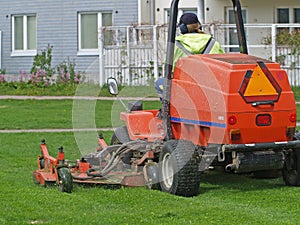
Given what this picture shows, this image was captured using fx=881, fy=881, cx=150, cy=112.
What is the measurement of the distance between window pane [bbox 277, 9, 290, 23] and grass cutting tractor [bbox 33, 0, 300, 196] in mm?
20870

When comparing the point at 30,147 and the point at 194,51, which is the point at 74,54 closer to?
the point at 30,147

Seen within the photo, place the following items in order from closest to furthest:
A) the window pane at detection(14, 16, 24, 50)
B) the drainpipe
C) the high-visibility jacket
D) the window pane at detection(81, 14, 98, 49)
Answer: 1. the high-visibility jacket
2. the drainpipe
3. the window pane at detection(81, 14, 98, 49)
4. the window pane at detection(14, 16, 24, 50)

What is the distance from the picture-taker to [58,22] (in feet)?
111

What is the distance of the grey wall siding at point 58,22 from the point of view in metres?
32.8

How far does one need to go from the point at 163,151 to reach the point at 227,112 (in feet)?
3.31

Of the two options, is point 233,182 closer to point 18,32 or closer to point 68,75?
point 68,75

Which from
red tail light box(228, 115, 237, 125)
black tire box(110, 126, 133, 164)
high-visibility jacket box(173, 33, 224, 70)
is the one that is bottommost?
black tire box(110, 126, 133, 164)

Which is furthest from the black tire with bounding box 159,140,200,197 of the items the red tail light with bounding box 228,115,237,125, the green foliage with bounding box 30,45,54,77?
the green foliage with bounding box 30,45,54,77

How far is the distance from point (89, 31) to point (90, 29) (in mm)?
85

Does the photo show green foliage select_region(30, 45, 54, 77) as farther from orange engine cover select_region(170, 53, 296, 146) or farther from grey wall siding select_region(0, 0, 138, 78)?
orange engine cover select_region(170, 53, 296, 146)

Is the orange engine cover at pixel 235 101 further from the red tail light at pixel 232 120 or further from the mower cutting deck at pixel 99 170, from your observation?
the mower cutting deck at pixel 99 170

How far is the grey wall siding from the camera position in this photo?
32750 mm

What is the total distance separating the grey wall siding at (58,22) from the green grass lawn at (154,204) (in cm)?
2142

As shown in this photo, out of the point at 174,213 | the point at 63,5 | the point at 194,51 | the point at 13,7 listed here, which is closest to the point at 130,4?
the point at 63,5
